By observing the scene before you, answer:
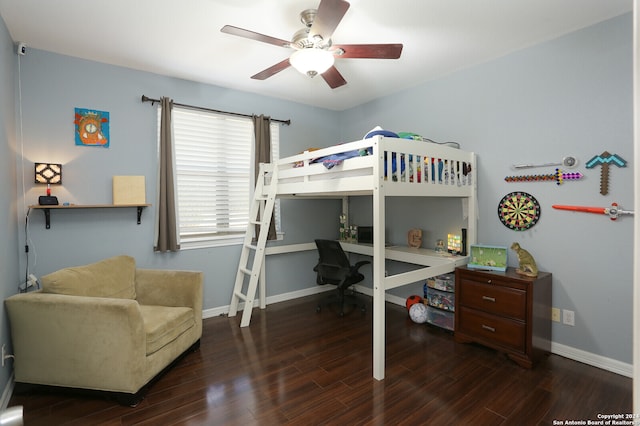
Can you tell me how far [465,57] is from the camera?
2.94m

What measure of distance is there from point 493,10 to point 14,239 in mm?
3848

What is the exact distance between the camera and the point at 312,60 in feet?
6.93

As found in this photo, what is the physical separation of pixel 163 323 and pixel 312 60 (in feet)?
6.86

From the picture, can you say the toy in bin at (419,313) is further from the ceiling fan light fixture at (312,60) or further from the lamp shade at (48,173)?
the lamp shade at (48,173)

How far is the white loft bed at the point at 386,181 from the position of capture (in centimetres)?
229

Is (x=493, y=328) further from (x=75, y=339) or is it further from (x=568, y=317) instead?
(x=75, y=339)

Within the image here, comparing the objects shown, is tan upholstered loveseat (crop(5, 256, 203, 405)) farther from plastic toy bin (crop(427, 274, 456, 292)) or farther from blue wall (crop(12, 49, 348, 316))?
plastic toy bin (crop(427, 274, 456, 292))

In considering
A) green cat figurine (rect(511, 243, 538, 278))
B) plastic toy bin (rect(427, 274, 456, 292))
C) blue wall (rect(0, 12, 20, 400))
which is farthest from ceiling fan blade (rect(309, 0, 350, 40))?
plastic toy bin (rect(427, 274, 456, 292))

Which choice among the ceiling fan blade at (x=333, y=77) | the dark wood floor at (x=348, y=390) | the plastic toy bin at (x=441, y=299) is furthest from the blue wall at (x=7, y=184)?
the plastic toy bin at (x=441, y=299)

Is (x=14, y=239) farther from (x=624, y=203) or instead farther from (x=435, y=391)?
(x=624, y=203)

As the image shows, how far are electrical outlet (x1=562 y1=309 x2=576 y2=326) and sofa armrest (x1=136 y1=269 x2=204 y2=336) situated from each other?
299 centimetres

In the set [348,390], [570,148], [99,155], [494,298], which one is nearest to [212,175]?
[99,155]

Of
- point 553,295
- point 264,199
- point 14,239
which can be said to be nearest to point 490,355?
point 553,295

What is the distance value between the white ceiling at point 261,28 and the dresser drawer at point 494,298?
202 cm
